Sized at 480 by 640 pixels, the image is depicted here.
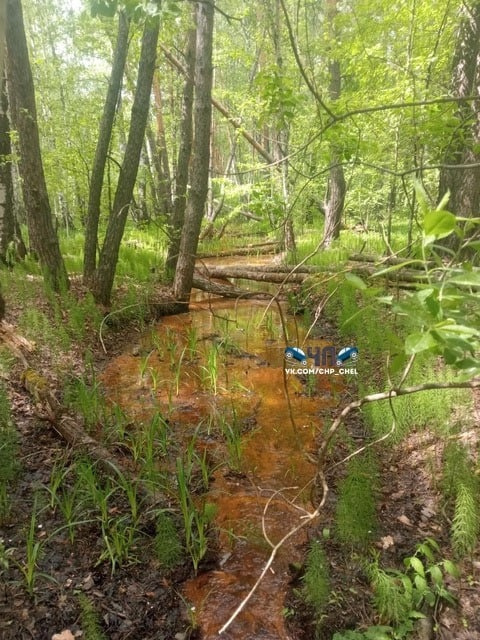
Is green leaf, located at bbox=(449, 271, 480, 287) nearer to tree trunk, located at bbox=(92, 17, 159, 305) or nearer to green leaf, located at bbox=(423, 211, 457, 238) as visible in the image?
green leaf, located at bbox=(423, 211, 457, 238)

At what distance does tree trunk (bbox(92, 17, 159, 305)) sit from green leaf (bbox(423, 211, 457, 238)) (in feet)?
17.1

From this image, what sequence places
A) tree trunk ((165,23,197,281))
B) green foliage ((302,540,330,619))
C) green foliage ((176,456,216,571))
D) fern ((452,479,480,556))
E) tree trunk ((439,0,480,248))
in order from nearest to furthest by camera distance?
green foliage ((302,540,330,619)), fern ((452,479,480,556)), green foliage ((176,456,216,571)), tree trunk ((439,0,480,248)), tree trunk ((165,23,197,281))

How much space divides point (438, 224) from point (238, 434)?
2.82m

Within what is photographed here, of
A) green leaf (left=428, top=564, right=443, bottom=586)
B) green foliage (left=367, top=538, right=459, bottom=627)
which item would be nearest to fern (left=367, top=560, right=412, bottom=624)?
green foliage (left=367, top=538, right=459, bottom=627)

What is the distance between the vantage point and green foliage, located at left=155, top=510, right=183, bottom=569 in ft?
7.45

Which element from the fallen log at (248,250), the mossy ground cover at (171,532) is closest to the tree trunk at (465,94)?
the mossy ground cover at (171,532)

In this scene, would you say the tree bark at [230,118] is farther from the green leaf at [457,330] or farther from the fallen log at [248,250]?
the green leaf at [457,330]

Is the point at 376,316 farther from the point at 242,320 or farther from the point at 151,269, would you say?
the point at 151,269

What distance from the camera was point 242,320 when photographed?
20.9ft

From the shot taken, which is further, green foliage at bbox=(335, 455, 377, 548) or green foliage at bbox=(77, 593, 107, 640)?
green foliage at bbox=(335, 455, 377, 548)

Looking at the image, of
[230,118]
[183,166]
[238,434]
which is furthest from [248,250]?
[238,434]

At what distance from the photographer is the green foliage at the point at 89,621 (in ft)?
5.93

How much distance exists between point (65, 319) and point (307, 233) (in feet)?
29.5

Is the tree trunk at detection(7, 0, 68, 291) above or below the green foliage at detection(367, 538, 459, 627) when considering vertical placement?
above
